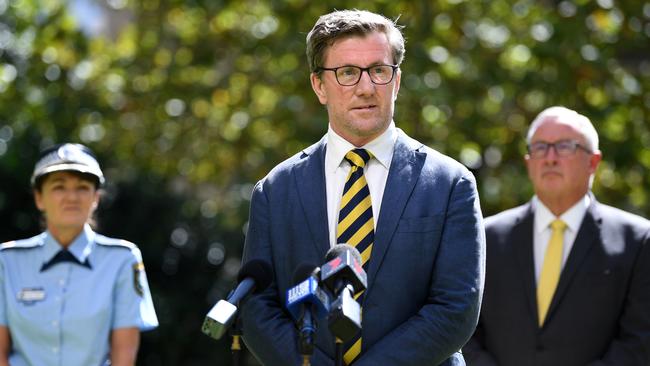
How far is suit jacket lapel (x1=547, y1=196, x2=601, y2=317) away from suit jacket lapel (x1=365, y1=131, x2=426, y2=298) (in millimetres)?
1878

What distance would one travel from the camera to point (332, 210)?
4324 millimetres

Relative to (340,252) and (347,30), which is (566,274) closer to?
(347,30)

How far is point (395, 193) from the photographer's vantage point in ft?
13.9

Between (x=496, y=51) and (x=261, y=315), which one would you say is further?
(x=496, y=51)

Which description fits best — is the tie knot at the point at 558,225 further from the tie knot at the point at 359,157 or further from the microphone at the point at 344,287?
the microphone at the point at 344,287

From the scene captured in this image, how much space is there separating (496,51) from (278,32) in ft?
6.68

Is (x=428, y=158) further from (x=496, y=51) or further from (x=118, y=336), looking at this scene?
(x=496, y=51)

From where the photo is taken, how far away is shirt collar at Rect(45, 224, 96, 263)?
218 inches

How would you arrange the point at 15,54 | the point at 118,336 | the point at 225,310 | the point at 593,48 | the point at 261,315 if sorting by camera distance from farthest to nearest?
the point at 15,54, the point at 593,48, the point at 118,336, the point at 261,315, the point at 225,310

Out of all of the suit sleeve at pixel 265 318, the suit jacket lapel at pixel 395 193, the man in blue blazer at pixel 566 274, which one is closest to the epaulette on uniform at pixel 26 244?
the suit sleeve at pixel 265 318

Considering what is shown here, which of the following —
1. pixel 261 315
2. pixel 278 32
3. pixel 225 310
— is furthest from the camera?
pixel 278 32

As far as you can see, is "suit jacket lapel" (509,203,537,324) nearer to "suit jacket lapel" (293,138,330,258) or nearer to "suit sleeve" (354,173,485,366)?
"suit sleeve" (354,173,485,366)

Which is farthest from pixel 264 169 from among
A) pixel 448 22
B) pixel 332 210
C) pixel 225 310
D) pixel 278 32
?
pixel 225 310

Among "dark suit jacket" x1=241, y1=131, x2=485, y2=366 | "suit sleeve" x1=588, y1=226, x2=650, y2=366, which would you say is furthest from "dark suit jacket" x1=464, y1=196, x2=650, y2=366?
"dark suit jacket" x1=241, y1=131, x2=485, y2=366
